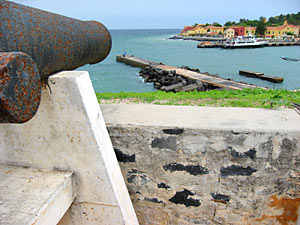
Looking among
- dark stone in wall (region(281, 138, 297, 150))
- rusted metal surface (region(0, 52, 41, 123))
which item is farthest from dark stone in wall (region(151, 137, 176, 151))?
rusted metal surface (region(0, 52, 41, 123))

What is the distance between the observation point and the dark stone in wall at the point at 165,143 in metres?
2.09

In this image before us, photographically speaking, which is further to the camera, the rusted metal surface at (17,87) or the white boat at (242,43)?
the white boat at (242,43)

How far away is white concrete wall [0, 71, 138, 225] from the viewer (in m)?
1.59

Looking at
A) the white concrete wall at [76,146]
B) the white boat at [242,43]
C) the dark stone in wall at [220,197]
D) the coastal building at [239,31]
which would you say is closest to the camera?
the white concrete wall at [76,146]

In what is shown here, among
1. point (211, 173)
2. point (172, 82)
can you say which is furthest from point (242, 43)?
point (211, 173)

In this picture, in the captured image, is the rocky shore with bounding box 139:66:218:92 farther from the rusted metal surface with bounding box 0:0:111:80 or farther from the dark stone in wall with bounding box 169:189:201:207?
the rusted metal surface with bounding box 0:0:111:80

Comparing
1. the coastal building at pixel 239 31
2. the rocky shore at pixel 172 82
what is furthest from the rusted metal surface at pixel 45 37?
the coastal building at pixel 239 31

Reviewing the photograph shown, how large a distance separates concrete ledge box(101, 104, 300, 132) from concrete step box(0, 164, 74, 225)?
0.65 metres

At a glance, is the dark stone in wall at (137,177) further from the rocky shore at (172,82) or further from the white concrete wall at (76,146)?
the rocky shore at (172,82)

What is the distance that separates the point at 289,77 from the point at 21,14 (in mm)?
27115

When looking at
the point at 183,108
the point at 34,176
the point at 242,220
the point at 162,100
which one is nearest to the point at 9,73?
the point at 34,176

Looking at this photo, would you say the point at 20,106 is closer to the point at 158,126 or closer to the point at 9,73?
the point at 9,73

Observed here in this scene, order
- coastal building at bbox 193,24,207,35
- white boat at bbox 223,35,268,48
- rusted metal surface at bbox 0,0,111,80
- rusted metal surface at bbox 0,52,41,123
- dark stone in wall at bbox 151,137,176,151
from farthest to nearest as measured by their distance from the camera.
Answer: coastal building at bbox 193,24,207,35 → white boat at bbox 223,35,268,48 → dark stone in wall at bbox 151,137,176,151 → rusted metal surface at bbox 0,0,111,80 → rusted metal surface at bbox 0,52,41,123

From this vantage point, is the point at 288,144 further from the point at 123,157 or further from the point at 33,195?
the point at 33,195
